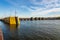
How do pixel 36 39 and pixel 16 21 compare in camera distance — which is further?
pixel 16 21

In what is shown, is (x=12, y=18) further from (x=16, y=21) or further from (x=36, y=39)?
(x=36, y=39)

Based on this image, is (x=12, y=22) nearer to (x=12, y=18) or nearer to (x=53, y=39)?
(x=12, y=18)

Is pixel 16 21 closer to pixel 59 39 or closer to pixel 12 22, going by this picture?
pixel 12 22

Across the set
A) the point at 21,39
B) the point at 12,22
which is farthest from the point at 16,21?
the point at 21,39

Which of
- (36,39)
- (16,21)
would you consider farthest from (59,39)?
(16,21)

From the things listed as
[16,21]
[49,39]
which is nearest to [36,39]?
[49,39]

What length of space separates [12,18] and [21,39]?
56.5 metres

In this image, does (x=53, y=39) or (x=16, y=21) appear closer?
(x=53, y=39)

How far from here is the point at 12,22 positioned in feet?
258

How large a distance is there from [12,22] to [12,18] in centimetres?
269

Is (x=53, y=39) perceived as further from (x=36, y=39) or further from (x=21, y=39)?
(x=21, y=39)

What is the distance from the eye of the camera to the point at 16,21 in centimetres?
7725

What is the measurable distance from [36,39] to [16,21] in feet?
182

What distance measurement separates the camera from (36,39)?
2270cm
